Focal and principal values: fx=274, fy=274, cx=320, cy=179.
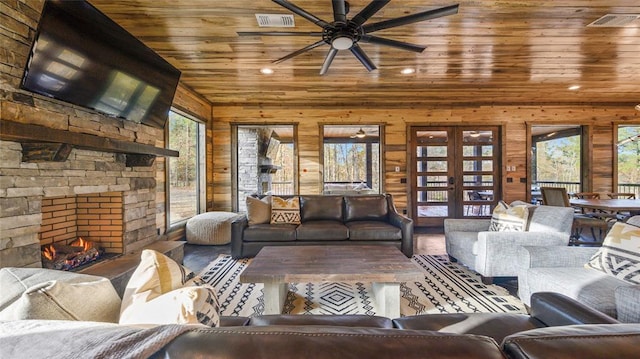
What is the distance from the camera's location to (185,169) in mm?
4828

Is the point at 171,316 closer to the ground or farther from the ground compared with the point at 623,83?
closer to the ground

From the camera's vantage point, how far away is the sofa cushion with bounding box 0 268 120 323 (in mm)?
753

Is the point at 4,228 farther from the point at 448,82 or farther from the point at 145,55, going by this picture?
the point at 448,82

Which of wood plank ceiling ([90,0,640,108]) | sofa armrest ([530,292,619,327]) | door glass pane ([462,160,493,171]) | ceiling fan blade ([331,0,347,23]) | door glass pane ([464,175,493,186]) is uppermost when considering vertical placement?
wood plank ceiling ([90,0,640,108])

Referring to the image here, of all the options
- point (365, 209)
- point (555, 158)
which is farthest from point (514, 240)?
point (555, 158)

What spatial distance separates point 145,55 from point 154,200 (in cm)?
178

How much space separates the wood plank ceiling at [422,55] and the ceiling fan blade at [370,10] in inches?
20.7

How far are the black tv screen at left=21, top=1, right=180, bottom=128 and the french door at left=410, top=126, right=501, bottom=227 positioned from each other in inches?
186

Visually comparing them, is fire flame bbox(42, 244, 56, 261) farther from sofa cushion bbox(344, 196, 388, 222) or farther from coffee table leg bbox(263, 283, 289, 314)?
sofa cushion bbox(344, 196, 388, 222)

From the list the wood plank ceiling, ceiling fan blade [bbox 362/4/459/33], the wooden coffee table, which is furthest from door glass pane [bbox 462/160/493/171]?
ceiling fan blade [bbox 362/4/459/33]

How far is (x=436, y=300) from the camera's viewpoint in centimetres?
249

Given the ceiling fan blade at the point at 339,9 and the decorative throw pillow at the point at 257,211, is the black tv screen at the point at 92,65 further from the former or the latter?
the ceiling fan blade at the point at 339,9

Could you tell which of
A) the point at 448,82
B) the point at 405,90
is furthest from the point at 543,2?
the point at 405,90

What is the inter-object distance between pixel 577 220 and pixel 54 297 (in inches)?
214
